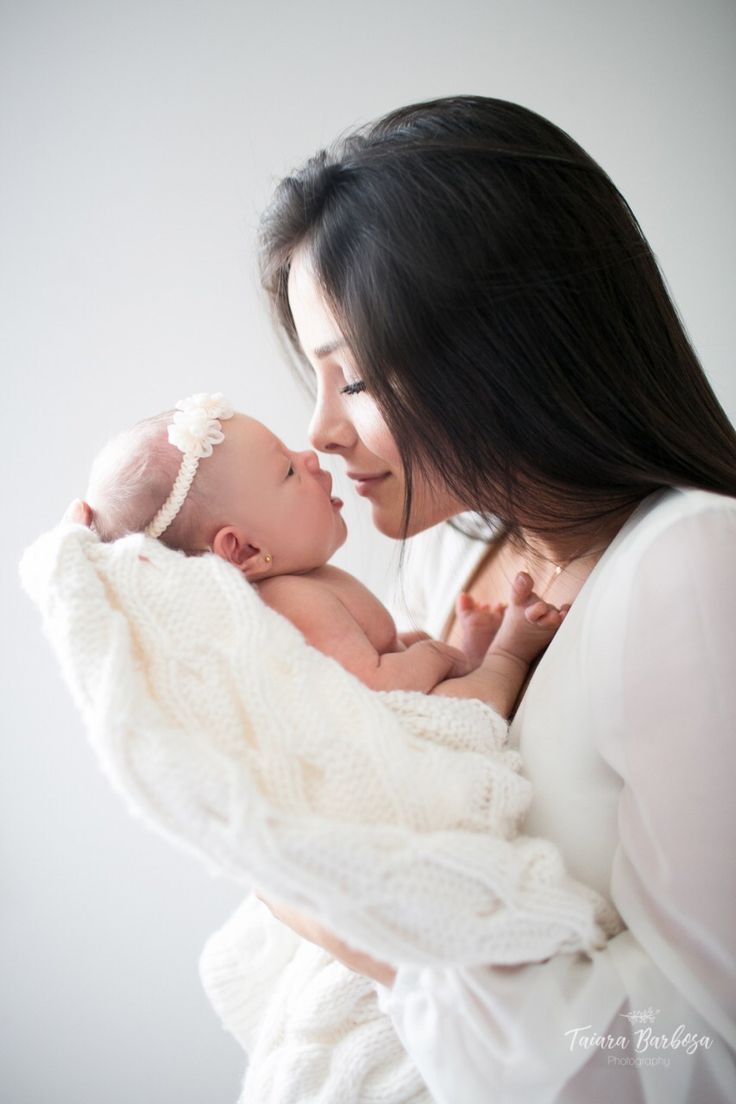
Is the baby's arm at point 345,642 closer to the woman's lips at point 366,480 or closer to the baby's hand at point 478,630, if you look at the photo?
the baby's hand at point 478,630

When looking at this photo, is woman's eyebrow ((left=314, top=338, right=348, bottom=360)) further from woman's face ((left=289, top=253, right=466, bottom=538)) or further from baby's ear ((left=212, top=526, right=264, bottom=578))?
baby's ear ((left=212, top=526, right=264, bottom=578))

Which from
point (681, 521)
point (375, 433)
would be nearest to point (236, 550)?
point (375, 433)

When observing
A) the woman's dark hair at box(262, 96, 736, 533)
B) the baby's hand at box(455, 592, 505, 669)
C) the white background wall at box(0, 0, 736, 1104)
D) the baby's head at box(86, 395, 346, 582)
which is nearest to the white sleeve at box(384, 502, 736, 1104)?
the woman's dark hair at box(262, 96, 736, 533)

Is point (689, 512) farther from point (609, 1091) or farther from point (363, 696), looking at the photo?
point (609, 1091)

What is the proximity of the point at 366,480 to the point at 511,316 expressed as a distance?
1.28 ft

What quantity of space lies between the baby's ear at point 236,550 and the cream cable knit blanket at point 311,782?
13 centimetres

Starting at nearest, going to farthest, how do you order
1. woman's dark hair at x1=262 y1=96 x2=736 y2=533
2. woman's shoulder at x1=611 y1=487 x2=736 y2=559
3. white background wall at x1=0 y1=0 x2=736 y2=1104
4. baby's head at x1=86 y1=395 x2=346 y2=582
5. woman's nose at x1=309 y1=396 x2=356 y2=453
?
woman's shoulder at x1=611 y1=487 x2=736 y2=559 → woman's dark hair at x1=262 y1=96 x2=736 y2=533 → baby's head at x1=86 y1=395 x2=346 y2=582 → woman's nose at x1=309 y1=396 x2=356 y2=453 → white background wall at x1=0 y1=0 x2=736 y2=1104

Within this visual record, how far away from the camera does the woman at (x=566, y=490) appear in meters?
0.85

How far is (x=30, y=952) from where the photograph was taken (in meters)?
1.89

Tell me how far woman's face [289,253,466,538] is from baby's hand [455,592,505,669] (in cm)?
16

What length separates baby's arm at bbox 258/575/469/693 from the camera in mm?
1062

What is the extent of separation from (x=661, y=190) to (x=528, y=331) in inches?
31.2

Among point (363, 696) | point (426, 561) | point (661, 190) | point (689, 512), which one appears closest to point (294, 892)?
point (363, 696)

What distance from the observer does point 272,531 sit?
3.80ft
